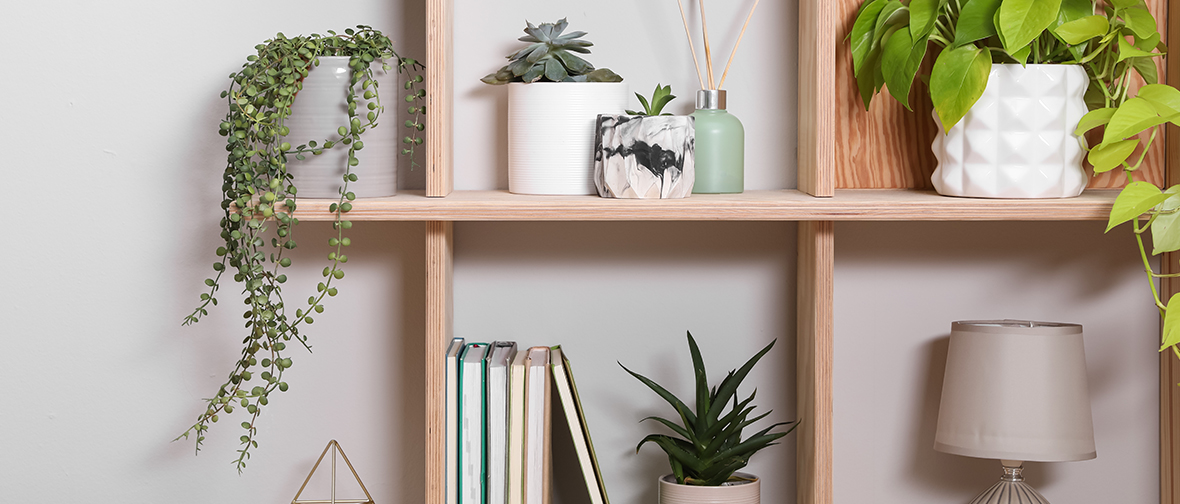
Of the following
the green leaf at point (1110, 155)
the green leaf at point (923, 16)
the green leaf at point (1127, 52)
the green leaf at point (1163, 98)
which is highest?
the green leaf at point (923, 16)

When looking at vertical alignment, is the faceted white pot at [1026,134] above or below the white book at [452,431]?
above

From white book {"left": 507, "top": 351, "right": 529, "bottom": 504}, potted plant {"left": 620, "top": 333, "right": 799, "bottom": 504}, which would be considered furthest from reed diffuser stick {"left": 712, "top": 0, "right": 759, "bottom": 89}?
white book {"left": 507, "top": 351, "right": 529, "bottom": 504}

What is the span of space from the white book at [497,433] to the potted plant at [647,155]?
0.80 ft

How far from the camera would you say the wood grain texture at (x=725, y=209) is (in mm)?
833

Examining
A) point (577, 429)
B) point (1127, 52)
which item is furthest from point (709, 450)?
point (1127, 52)

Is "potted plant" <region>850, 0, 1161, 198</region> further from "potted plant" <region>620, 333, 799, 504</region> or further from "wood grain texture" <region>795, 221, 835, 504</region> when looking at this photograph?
"potted plant" <region>620, 333, 799, 504</region>

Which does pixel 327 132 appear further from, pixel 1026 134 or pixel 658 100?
pixel 1026 134

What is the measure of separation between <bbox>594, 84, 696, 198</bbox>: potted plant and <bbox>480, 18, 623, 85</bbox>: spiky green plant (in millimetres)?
95

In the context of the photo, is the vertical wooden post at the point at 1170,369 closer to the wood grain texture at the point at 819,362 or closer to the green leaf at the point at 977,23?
the green leaf at the point at 977,23

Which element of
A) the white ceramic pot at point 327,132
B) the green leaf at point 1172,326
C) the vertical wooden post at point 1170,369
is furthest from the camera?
the vertical wooden post at point 1170,369

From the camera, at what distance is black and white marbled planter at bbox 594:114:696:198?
0.86 metres

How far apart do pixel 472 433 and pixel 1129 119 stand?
2.47 ft

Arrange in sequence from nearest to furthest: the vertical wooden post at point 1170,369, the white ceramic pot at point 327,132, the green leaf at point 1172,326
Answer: the green leaf at point 1172,326, the white ceramic pot at point 327,132, the vertical wooden post at point 1170,369

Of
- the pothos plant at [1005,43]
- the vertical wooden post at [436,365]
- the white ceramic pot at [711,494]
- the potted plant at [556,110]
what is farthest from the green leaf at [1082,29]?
the vertical wooden post at [436,365]
